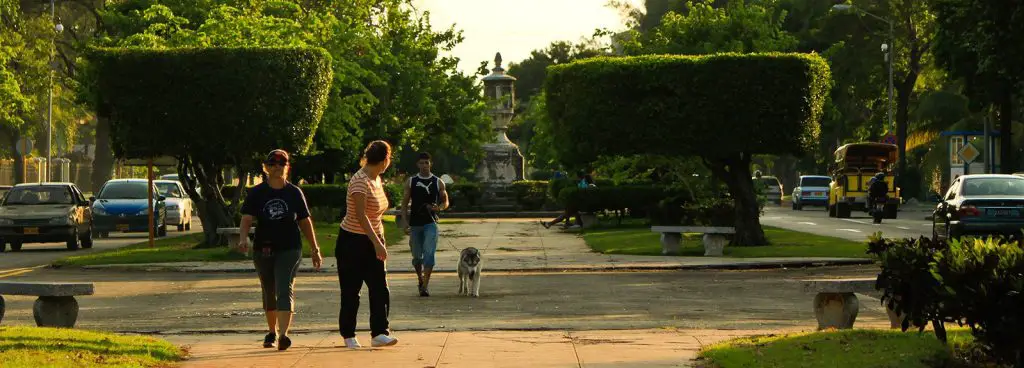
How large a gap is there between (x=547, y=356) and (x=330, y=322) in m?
4.54

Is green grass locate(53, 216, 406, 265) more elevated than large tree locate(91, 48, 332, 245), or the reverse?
large tree locate(91, 48, 332, 245)

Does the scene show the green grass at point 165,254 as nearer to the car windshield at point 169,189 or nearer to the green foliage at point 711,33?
the car windshield at point 169,189

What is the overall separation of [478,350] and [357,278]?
3.97 feet

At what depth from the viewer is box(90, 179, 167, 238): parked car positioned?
4094cm

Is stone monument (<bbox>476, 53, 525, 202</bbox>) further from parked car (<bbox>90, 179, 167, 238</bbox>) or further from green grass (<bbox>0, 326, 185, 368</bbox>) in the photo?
green grass (<bbox>0, 326, 185, 368</bbox>)

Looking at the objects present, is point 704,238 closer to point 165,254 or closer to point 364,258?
point 165,254

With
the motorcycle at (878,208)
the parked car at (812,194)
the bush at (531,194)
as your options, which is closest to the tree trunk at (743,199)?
the motorcycle at (878,208)

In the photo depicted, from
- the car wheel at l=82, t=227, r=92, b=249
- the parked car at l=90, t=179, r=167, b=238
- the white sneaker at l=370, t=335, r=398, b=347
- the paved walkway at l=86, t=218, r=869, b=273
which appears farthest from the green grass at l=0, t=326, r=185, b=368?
the parked car at l=90, t=179, r=167, b=238

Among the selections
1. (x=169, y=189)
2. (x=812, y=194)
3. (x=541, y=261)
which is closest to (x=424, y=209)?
(x=541, y=261)

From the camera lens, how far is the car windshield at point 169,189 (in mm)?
47147

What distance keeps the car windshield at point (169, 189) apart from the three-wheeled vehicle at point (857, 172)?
2188cm

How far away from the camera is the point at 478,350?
13461 mm

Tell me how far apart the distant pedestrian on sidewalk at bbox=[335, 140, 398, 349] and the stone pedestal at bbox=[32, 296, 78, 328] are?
3064mm

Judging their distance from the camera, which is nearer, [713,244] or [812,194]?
[713,244]
